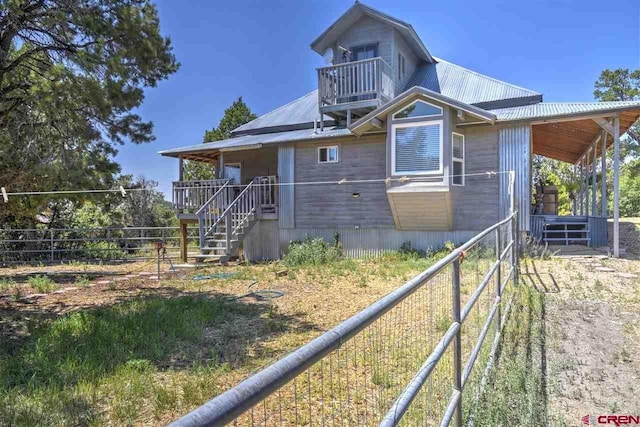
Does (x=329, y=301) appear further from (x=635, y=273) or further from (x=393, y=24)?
(x=393, y=24)

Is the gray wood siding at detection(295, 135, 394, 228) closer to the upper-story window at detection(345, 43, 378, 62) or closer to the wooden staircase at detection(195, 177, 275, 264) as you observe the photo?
the wooden staircase at detection(195, 177, 275, 264)

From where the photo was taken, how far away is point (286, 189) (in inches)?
541

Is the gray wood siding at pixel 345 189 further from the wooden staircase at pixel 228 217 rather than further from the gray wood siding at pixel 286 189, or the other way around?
the wooden staircase at pixel 228 217

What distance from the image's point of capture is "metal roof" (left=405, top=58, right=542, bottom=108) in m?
12.4

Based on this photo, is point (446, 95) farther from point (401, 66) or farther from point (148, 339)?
point (148, 339)

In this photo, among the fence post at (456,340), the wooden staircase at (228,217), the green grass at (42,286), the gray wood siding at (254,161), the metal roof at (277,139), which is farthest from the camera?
the gray wood siding at (254,161)

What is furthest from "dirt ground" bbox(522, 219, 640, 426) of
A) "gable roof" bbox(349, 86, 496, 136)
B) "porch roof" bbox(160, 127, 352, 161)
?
"porch roof" bbox(160, 127, 352, 161)

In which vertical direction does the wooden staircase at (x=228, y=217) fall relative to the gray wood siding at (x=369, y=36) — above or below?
below

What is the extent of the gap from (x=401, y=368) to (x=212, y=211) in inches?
413

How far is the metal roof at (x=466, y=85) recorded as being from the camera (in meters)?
12.4

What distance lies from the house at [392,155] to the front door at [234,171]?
0.91 ft

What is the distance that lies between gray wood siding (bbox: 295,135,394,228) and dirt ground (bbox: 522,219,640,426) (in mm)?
5006

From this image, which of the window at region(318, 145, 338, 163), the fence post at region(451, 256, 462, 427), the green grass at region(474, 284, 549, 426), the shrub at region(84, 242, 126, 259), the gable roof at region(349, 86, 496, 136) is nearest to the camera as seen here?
the fence post at region(451, 256, 462, 427)

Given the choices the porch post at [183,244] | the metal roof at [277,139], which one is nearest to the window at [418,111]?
the metal roof at [277,139]
